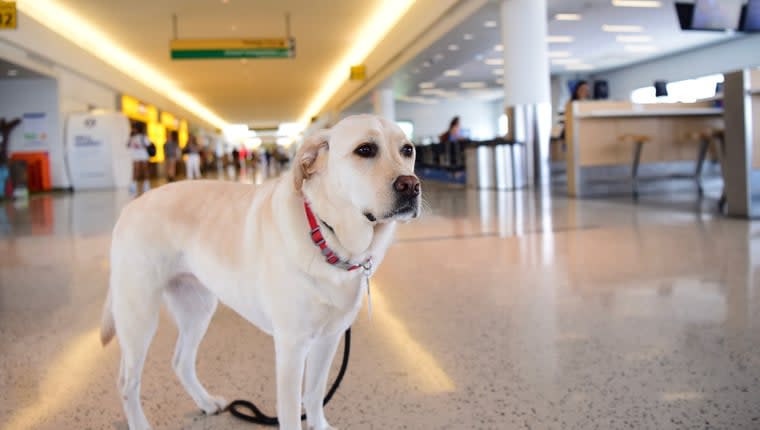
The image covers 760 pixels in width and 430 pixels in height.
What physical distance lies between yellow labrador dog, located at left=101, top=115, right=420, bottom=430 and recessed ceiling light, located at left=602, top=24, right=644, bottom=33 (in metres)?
18.6

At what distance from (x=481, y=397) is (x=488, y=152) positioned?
10.3 meters

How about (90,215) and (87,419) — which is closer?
(87,419)

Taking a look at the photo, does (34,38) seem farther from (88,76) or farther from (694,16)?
(694,16)

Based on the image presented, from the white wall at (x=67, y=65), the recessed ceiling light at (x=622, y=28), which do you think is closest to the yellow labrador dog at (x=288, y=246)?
the white wall at (x=67, y=65)

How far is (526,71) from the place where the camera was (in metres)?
11.2

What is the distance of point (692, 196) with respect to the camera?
338 inches

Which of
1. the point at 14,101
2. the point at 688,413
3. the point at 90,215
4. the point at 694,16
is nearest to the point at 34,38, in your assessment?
the point at 14,101

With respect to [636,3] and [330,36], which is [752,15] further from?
[330,36]

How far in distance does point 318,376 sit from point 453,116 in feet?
127

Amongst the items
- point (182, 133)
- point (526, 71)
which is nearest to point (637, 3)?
point (526, 71)

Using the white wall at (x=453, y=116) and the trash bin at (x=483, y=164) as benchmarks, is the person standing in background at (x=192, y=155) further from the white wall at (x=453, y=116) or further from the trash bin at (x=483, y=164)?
the white wall at (x=453, y=116)

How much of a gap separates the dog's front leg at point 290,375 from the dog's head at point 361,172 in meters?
0.33

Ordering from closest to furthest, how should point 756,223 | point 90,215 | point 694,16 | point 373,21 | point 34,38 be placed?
point 756,223
point 90,215
point 694,16
point 34,38
point 373,21

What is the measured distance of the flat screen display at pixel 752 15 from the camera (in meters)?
10.5
